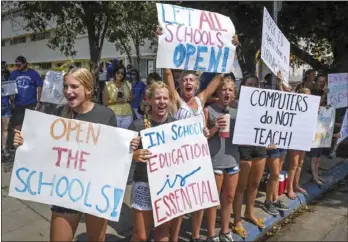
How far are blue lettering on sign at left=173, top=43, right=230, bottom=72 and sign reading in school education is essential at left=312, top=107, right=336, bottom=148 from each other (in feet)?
7.65

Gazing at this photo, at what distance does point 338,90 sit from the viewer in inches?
223

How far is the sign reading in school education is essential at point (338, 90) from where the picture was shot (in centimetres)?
550

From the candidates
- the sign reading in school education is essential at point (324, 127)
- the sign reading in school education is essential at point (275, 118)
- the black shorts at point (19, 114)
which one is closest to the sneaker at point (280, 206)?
the sign reading in school education is essential at point (275, 118)

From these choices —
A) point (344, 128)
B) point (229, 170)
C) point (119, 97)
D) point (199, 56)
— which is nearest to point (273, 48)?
point (199, 56)

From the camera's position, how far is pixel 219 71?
143 inches

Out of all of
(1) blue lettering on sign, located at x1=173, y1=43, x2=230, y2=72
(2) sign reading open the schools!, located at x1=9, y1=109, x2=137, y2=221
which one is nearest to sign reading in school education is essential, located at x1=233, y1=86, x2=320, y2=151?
(1) blue lettering on sign, located at x1=173, y1=43, x2=230, y2=72

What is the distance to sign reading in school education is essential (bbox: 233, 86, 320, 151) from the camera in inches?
145

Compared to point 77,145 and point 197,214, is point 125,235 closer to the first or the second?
point 197,214

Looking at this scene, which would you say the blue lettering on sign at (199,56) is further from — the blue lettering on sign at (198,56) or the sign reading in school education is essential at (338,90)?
the sign reading in school education is essential at (338,90)

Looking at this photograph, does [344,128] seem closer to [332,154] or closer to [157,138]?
[332,154]

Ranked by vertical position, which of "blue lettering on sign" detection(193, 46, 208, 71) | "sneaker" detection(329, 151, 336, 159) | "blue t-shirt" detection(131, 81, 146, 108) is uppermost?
"blue lettering on sign" detection(193, 46, 208, 71)

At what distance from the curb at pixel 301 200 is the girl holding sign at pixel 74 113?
73.8 inches

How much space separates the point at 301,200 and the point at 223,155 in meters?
2.15

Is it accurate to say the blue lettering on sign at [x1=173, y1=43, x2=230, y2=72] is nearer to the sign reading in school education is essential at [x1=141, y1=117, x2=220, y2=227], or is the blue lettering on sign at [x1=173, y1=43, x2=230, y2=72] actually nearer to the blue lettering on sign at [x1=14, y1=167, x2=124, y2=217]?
the sign reading in school education is essential at [x1=141, y1=117, x2=220, y2=227]
